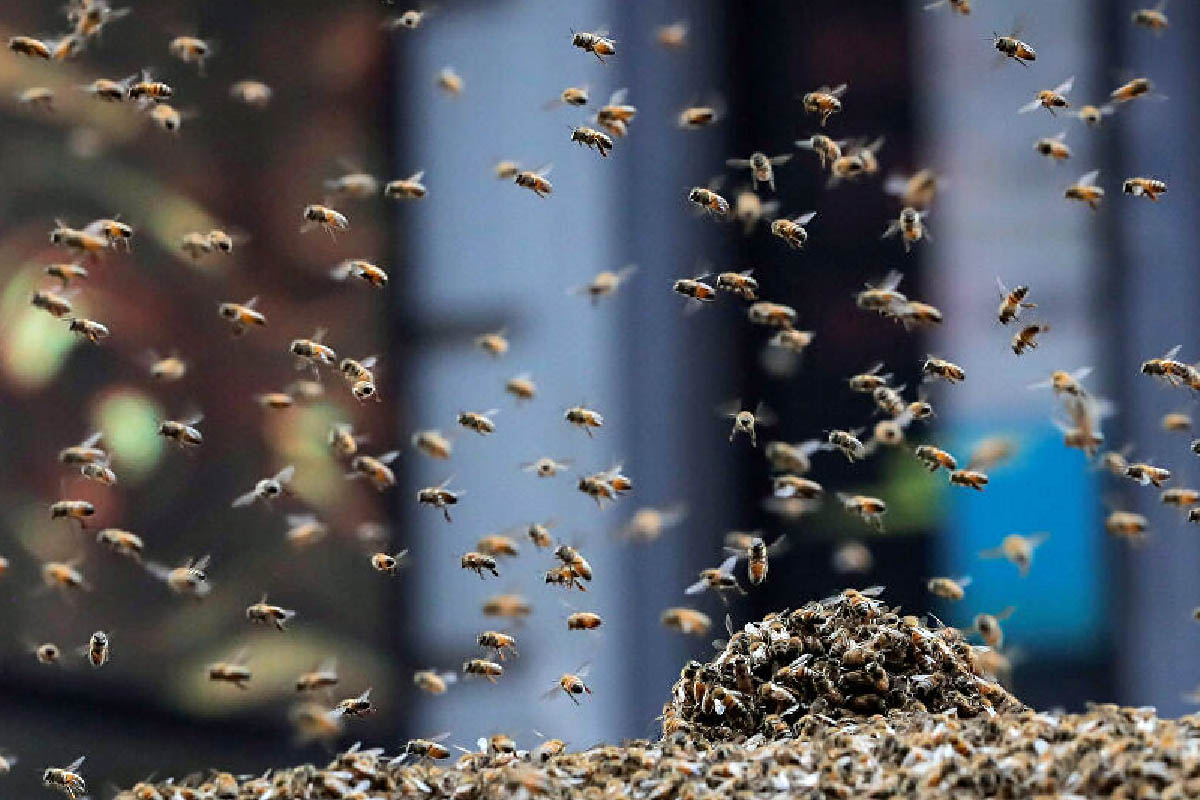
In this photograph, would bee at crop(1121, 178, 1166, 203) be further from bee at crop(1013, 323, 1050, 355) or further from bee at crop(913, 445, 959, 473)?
bee at crop(913, 445, 959, 473)

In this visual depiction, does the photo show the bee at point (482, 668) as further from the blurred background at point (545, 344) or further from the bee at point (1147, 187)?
the blurred background at point (545, 344)

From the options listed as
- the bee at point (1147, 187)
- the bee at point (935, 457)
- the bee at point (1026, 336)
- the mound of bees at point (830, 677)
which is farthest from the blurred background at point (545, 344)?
the mound of bees at point (830, 677)

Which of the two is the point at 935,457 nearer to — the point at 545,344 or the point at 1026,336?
the point at 1026,336

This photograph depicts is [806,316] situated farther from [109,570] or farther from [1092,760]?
[1092,760]

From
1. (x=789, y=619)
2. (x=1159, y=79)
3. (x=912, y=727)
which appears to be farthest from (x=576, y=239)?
(x=912, y=727)

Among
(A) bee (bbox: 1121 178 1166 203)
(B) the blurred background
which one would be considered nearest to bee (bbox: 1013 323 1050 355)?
(A) bee (bbox: 1121 178 1166 203)
